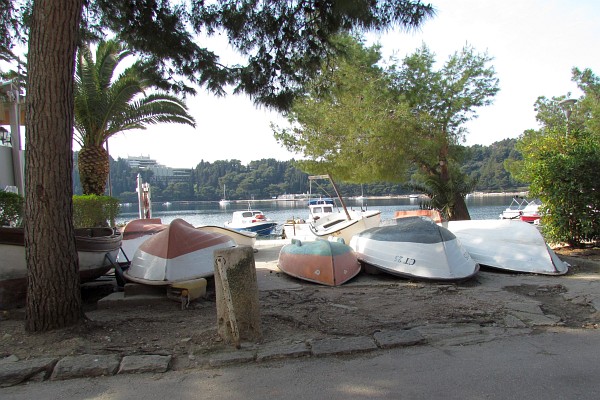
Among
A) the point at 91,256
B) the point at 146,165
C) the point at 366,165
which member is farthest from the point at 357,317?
the point at 146,165

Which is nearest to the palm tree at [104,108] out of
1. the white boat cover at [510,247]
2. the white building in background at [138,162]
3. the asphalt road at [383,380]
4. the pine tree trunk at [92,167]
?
the pine tree trunk at [92,167]

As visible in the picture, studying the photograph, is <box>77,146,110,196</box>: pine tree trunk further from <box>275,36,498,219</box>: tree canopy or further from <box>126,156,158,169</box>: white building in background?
<box>126,156,158,169</box>: white building in background

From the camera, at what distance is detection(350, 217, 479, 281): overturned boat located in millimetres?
7566

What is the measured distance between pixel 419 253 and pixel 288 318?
133 inches

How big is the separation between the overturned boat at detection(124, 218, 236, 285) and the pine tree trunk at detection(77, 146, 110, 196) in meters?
8.59

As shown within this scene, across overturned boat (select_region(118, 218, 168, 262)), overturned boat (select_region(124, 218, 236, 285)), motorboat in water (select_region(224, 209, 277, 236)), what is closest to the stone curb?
overturned boat (select_region(124, 218, 236, 285))

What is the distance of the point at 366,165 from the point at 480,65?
567 centimetres

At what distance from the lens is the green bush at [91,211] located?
508 inches

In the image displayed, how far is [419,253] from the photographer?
7.77 metres

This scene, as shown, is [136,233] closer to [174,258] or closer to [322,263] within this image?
[174,258]

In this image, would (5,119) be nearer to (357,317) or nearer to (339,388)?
(357,317)

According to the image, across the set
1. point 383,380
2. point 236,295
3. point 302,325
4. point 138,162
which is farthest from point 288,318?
point 138,162

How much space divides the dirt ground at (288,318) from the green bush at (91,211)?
6.40m

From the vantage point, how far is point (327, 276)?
24.9ft
